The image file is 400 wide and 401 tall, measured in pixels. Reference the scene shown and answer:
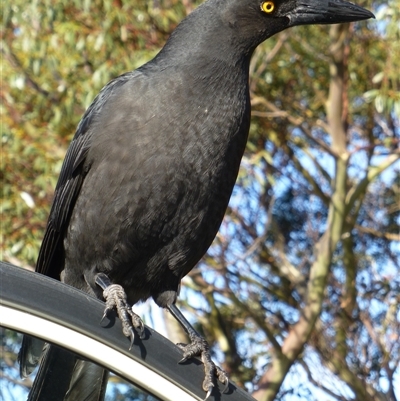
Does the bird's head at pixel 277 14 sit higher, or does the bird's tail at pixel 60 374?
the bird's head at pixel 277 14

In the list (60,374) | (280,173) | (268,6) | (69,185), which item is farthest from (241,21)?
(280,173)

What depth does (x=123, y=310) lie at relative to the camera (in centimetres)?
246

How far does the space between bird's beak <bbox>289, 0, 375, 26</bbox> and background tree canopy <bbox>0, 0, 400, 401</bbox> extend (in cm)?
213

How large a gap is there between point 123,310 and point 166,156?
2.52 ft

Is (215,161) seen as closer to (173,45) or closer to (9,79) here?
(173,45)

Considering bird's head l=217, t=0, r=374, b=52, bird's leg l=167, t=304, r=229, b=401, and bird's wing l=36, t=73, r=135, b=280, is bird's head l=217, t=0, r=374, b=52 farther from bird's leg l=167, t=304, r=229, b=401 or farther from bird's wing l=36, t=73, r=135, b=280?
bird's leg l=167, t=304, r=229, b=401

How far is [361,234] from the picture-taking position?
756cm

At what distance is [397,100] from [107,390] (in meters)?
3.97

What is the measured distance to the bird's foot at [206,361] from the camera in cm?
189

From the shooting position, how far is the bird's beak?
11.3 feet

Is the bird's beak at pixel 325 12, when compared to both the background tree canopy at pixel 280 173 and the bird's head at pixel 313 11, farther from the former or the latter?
the background tree canopy at pixel 280 173

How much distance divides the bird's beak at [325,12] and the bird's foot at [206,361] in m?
1.44

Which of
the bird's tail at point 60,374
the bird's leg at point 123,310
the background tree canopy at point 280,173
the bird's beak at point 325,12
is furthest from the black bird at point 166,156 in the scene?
the background tree canopy at point 280,173

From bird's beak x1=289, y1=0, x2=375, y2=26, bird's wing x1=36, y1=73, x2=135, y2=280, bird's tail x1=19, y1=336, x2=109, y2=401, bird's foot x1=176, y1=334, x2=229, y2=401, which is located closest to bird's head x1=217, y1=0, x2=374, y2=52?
bird's beak x1=289, y1=0, x2=375, y2=26
